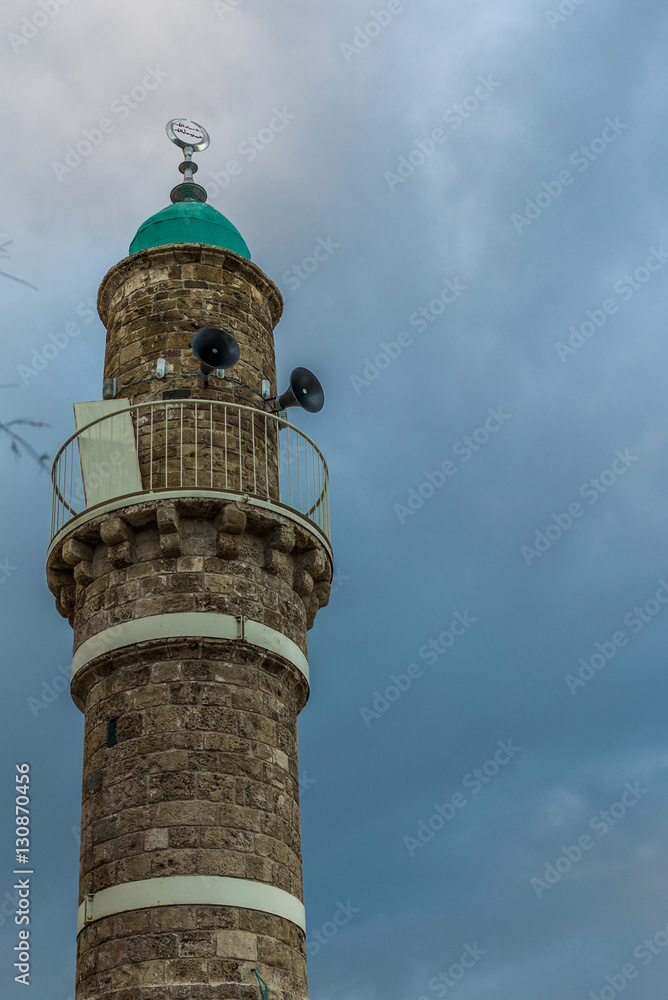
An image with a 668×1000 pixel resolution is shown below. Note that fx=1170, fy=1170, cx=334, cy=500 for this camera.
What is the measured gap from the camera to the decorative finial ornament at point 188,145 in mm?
18016

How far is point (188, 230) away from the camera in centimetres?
1675

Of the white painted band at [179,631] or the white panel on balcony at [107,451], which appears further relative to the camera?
the white panel on balcony at [107,451]

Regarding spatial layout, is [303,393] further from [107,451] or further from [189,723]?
[189,723]

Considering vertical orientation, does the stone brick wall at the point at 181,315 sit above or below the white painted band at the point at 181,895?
above

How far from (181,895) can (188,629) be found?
2.88 m

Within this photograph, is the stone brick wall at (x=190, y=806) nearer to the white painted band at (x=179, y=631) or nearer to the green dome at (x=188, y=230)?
the white painted band at (x=179, y=631)

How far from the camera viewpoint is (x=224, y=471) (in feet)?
48.5

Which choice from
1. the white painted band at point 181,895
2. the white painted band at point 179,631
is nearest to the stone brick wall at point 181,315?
the white painted band at point 179,631

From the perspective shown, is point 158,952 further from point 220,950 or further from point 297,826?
point 297,826

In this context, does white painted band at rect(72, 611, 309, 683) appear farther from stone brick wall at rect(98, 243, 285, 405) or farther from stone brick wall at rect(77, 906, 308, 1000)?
stone brick wall at rect(98, 243, 285, 405)

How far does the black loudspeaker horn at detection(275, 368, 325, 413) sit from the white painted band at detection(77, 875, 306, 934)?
20.7ft

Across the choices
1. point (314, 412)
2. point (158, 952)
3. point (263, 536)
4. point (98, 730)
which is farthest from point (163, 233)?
point (158, 952)

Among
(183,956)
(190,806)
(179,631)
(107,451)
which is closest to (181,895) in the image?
(183,956)

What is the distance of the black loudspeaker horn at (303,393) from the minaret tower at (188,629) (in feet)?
0.12
